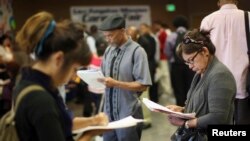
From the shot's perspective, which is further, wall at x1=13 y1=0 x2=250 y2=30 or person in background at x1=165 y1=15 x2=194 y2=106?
wall at x1=13 y1=0 x2=250 y2=30

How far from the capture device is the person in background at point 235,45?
318cm

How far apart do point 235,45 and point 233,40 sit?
4 centimetres

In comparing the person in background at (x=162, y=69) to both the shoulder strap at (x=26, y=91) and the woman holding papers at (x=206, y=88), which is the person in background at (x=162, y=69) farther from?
the shoulder strap at (x=26, y=91)

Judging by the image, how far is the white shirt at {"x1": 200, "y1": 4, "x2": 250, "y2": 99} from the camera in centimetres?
318

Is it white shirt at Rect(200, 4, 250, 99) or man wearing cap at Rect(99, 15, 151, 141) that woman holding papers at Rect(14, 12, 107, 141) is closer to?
man wearing cap at Rect(99, 15, 151, 141)

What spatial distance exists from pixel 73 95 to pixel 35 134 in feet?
20.9

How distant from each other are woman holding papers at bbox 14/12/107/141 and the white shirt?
1.85m

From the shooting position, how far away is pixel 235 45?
10.4 ft

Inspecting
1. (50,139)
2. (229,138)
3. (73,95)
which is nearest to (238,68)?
(229,138)

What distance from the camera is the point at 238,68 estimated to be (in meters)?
3.20

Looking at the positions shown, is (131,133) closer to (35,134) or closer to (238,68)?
(238,68)

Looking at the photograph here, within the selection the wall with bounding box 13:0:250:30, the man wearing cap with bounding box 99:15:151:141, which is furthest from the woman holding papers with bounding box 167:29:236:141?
the wall with bounding box 13:0:250:30

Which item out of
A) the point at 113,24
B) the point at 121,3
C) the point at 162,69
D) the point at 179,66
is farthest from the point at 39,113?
the point at 121,3

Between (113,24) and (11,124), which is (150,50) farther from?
(11,124)
